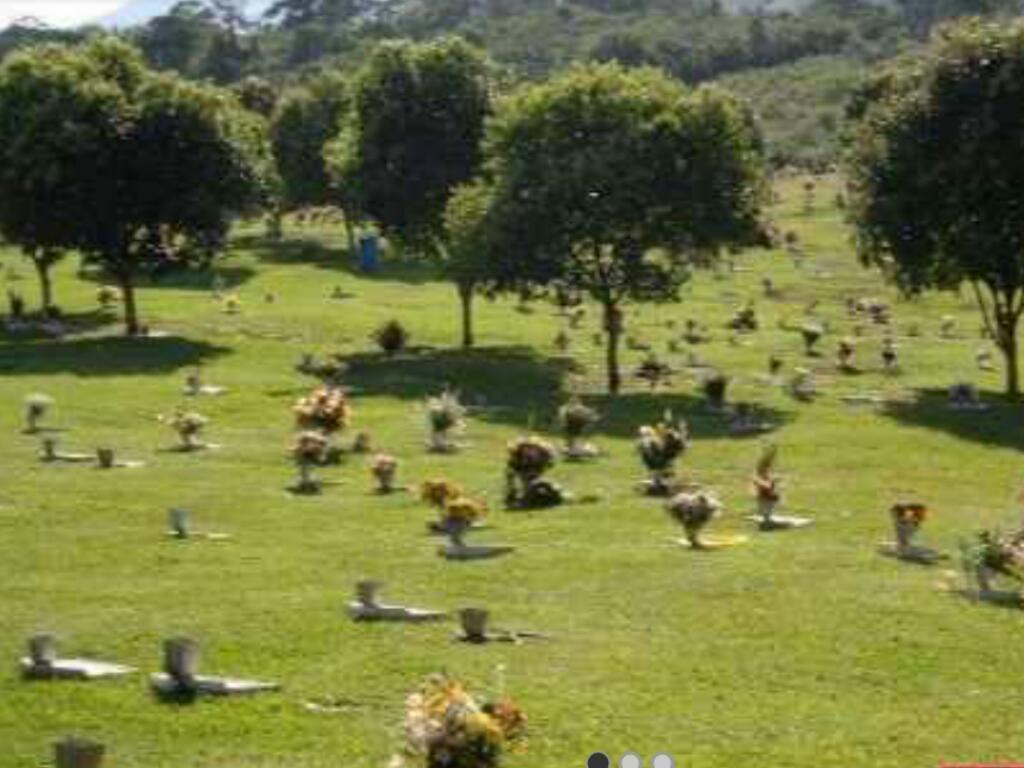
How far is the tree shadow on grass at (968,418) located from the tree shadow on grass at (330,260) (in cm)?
3546

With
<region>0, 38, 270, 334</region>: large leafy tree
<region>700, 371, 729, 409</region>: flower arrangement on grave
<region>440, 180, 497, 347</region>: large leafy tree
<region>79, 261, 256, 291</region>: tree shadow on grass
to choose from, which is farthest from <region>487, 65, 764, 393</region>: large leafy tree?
<region>79, 261, 256, 291</region>: tree shadow on grass

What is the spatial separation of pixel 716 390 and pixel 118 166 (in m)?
27.3

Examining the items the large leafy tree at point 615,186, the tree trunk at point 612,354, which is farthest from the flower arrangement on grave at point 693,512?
the large leafy tree at point 615,186

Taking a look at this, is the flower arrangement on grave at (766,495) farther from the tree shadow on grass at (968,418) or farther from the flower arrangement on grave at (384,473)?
the tree shadow on grass at (968,418)

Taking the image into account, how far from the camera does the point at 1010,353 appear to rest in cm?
5734

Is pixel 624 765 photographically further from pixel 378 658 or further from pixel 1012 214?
pixel 1012 214

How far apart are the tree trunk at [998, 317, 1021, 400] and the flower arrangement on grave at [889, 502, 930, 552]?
24.2 m

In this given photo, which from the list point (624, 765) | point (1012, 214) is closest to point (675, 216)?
point (1012, 214)

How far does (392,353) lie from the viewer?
213ft

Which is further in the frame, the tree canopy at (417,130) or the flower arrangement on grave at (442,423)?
the tree canopy at (417,130)

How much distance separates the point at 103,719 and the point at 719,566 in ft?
42.4

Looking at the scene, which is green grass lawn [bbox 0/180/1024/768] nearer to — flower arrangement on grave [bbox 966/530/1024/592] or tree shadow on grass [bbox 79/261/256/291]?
flower arrangement on grave [bbox 966/530/1024/592]

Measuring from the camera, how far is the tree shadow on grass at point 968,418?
50.1 m

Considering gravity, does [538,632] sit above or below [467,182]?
below
